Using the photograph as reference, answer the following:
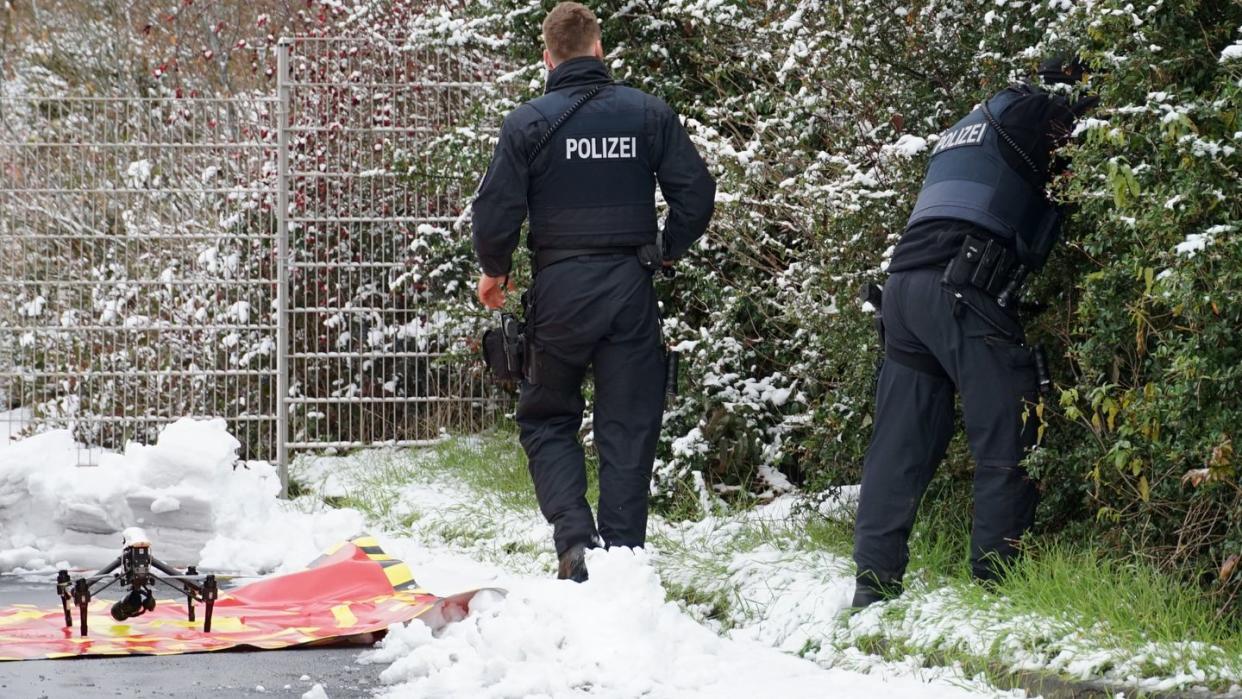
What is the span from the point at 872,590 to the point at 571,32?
2274 millimetres

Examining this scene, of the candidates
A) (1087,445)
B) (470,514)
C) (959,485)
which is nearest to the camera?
(1087,445)

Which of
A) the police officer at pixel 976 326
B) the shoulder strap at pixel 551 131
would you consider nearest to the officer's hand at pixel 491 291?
the shoulder strap at pixel 551 131

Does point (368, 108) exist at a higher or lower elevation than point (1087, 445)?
higher

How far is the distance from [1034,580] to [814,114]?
7.95 ft

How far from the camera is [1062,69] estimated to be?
16.0ft

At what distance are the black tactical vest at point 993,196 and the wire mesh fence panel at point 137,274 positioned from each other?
17.3 ft

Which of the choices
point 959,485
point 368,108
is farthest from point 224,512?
point 959,485

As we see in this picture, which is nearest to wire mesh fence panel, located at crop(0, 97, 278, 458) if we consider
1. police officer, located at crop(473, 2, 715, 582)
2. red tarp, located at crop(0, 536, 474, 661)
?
red tarp, located at crop(0, 536, 474, 661)

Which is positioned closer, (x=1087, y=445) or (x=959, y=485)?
(x=1087, y=445)

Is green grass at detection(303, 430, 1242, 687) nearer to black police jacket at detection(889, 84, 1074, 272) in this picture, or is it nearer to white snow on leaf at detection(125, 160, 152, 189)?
black police jacket at detection(889, 84, 1074, 272)

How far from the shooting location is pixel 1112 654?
13.4 feet

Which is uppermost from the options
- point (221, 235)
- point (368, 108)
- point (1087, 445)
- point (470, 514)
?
point (368, 108)

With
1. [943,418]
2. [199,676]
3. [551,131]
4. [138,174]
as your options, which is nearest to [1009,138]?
[943,418]

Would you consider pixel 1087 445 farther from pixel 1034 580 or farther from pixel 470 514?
pixel 470 514
